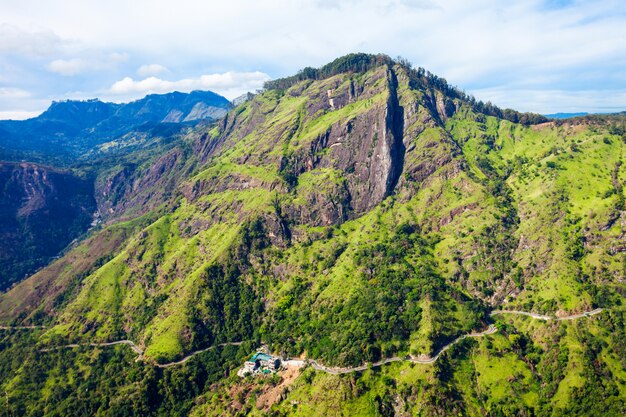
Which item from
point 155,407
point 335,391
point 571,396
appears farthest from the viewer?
point 155,407

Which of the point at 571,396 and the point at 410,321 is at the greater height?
the point at 410,321

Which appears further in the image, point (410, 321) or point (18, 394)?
point (18, 394)

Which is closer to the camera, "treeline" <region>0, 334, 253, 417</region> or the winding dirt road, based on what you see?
the winding dirt road

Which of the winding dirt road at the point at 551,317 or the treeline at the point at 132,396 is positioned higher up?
the winding dirt road at the point at 551,317

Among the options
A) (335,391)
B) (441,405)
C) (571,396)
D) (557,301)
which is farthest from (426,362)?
(557,301)

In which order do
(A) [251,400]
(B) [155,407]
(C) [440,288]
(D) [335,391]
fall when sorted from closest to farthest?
(D) [335,391] < (A) [251,400] < (B) [155,407] < (C) [440,288]

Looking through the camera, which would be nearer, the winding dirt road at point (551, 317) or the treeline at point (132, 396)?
the winding dirt road at point (551, 317)

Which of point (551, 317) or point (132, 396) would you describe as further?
point (132, 396)

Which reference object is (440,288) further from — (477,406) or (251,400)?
(251,400)

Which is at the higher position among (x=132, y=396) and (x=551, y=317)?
(x=551, y=317)

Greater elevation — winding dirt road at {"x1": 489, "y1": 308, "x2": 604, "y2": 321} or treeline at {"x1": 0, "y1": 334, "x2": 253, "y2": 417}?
winding dirt road at {"x1": 489, "y1": 308, "x2": 604, "y2": 321}

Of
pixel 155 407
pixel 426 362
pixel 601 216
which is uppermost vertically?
pixel 601 216
